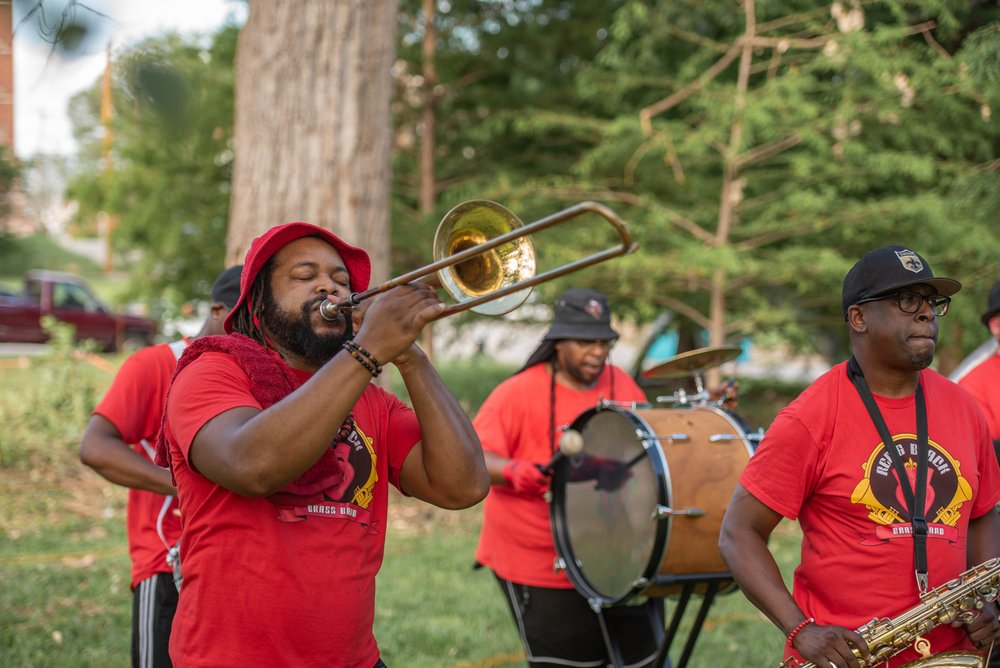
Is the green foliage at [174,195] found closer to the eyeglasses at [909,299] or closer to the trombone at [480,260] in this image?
the trombone at [480,260]

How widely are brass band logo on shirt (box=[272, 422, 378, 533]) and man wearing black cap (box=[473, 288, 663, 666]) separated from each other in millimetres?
1896

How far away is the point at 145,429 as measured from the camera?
13.5ft

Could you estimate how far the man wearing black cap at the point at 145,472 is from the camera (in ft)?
12.6

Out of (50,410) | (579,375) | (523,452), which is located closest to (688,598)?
(523,452)

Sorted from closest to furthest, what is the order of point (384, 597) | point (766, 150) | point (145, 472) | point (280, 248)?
point (280, 248)
point (145, 472)
point (384, 597)
point (766, 150)

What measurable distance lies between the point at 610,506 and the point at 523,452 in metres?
0.55

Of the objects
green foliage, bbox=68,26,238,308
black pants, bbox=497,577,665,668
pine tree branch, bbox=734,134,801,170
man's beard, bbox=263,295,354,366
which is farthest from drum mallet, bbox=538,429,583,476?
green foliage, bbox=68,26,238,308

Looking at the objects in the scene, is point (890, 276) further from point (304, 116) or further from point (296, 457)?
point (304, 116)

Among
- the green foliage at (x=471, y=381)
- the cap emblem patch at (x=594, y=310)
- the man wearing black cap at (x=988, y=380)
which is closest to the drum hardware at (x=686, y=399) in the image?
the cap emblem patch at (x=594, y=310)

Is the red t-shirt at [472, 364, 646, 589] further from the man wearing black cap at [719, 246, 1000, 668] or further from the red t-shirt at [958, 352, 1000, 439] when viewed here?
the man wearing black cap at [719, 246, 1000, 668]

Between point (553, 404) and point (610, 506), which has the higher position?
point (553, 404)

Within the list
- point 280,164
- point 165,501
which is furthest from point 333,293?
point 280,164

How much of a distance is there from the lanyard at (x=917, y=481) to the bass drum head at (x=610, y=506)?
1405mm

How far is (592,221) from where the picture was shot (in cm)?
998
